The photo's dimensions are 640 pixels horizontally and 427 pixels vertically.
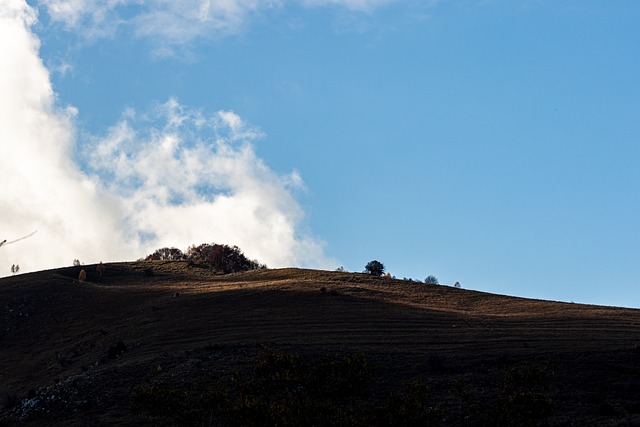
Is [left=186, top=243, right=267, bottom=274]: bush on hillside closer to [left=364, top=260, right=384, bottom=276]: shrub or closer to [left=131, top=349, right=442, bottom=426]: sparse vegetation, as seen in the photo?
[left=364, top=260, right=384, bottom=276]: shrub

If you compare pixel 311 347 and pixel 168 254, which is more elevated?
pixel 168 254

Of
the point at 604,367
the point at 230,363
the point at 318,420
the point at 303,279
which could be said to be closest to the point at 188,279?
the point at 303,279

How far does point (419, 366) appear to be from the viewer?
48750mm

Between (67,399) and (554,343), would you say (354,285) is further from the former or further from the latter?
(67,399)

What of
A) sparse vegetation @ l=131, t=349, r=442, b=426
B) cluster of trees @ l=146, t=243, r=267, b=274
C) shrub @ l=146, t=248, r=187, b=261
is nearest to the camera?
sparse vegetation @ l=131, t=349, r=442, b=426

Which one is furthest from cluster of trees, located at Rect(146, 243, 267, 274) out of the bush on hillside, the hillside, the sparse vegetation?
the sparse vegetation

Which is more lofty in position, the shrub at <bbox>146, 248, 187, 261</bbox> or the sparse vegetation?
the shrub at <bbox>146, 248, 187, 261</bbox>

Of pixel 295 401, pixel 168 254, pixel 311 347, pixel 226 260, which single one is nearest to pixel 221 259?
pixel 226 260

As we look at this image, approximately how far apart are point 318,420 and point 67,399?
2271 cm

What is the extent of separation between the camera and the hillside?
42.1 m

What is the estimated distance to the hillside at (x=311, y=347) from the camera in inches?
1657

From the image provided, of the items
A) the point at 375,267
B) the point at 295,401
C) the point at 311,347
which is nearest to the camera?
the point at 295,401

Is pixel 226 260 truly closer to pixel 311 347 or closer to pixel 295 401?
pixel 311 347

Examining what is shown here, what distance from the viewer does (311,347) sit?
174 ft
